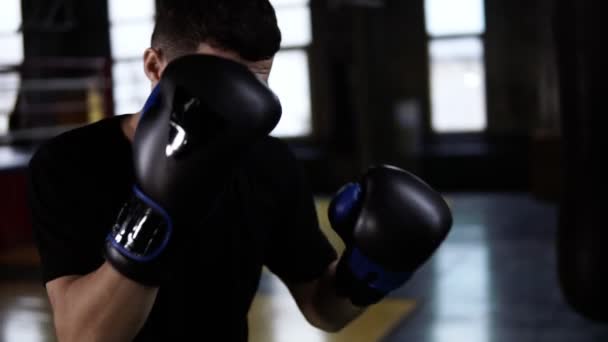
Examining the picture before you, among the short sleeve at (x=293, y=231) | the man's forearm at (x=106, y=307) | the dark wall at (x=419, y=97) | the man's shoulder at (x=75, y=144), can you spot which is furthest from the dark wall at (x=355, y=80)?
the man's forearm at (x=106, y=307)

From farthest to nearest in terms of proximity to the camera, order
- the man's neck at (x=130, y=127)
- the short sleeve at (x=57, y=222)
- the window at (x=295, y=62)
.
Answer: the window at (x=295, y=62)
the man's neck at (x=130, y=127)
the short sleeve at (x=57, y=222)

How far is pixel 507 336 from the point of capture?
112 inches

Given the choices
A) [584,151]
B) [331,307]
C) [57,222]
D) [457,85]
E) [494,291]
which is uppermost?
[57,222]

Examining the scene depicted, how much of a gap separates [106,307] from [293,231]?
435mm

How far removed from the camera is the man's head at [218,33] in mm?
907

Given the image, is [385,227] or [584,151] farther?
[584,151]

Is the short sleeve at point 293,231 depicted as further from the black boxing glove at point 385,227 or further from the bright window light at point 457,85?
the bright window light at point 457,85

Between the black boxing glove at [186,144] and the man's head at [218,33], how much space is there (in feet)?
0.37

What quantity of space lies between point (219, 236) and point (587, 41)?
5.33ft

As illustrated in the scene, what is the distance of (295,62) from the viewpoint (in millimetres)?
7668

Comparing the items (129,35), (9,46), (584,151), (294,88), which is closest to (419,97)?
(294,88)

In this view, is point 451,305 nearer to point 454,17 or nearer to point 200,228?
point 200,228

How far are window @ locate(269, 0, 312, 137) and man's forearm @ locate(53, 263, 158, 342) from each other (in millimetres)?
6813

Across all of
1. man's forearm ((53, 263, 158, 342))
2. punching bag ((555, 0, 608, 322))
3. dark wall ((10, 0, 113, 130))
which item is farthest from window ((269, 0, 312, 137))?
man's forearm ((53, 263, 158, 342))
